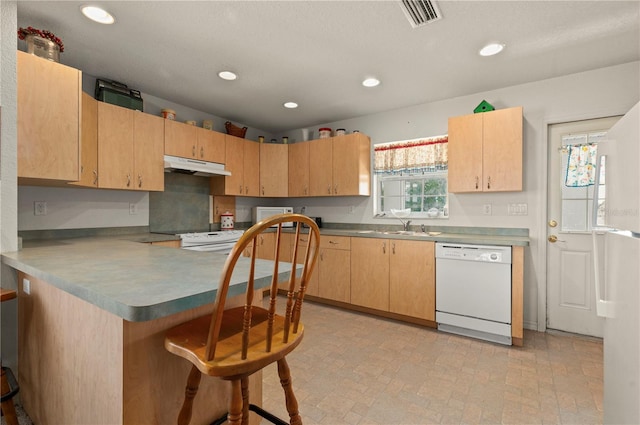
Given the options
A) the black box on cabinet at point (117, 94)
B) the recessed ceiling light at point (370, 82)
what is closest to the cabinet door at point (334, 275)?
the recessed ceiling light at point (370, 82)

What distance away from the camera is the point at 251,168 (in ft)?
13.8

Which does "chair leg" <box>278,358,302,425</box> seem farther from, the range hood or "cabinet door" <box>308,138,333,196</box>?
"cabinet door" <box>308,138,333,196</box>

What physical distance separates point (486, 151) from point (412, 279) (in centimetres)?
144

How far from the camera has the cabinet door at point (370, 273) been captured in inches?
128

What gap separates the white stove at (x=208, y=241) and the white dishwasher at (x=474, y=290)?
81.1 inches

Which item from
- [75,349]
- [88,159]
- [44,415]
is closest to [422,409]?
[75,349]

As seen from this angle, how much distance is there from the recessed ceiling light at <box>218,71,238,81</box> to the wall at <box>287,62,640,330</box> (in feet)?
6.84

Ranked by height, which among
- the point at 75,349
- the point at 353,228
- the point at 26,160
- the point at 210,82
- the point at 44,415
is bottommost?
the point at 44,415

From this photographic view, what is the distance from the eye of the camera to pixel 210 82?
300 centimetres

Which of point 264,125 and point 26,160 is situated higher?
point 264,125

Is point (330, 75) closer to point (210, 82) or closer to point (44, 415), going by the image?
point (210, 82)

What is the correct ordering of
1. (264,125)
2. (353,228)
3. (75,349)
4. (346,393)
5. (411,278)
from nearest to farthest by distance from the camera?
(75,349), (346,393), (411,278), (353,228), (264,125)

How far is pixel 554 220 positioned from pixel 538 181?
399 mm

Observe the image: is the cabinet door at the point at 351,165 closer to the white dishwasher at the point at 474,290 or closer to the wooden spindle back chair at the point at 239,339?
the white dishwasher at the point at 474,290
